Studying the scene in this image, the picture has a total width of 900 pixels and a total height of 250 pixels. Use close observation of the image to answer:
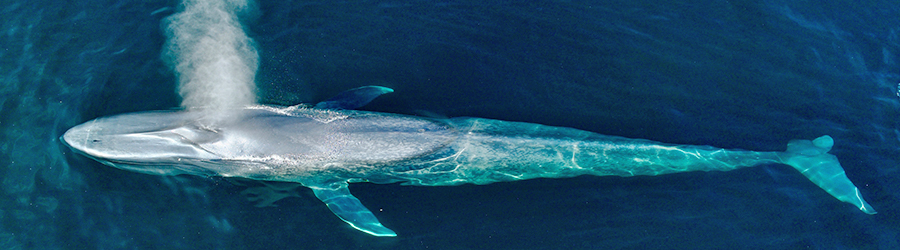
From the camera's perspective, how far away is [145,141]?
11930 mm

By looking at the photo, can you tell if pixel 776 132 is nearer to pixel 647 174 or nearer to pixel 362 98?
pixel 647 174

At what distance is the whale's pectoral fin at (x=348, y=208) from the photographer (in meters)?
12.1

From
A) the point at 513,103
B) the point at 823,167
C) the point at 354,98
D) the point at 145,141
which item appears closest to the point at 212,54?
the point at 145,141

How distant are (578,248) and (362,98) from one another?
6761mm

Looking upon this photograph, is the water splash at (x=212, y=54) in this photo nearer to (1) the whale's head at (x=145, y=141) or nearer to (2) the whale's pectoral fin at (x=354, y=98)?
(1) the whale's head at (x=145, y=141)

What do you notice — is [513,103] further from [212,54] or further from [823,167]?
[212,54]

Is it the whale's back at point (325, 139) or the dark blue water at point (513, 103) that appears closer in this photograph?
the whale's back at point (325, 139)

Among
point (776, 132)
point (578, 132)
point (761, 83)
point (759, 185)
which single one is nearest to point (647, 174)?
point (578, 132)

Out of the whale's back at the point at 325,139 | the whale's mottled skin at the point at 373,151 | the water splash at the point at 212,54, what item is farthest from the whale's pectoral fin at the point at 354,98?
the water splash at the point at 212,54

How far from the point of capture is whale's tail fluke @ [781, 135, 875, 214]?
13156 millimetres

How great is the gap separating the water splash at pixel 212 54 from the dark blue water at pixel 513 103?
0.40m

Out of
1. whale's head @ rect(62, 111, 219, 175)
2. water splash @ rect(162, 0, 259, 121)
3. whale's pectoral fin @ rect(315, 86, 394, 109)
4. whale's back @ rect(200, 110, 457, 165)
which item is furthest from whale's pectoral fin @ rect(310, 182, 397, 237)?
water splash @ rect(162, 0, 259, 121)

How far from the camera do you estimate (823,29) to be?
17547mm

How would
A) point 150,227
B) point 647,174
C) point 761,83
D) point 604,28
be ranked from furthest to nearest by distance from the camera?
point 604,28 → point 761,83 → point 647,174 → point 150,227
